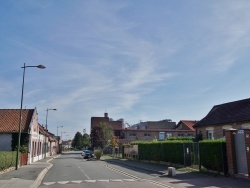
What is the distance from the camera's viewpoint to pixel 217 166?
20.2 meters

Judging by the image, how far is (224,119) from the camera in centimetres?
3525

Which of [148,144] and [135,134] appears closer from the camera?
[148,144]

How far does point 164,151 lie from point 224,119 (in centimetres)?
879

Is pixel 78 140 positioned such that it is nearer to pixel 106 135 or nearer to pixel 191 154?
pixel 106 135

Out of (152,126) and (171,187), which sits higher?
(152,126)

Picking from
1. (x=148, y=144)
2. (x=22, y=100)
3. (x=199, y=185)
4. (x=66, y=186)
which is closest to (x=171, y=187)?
(x=199, y=185)

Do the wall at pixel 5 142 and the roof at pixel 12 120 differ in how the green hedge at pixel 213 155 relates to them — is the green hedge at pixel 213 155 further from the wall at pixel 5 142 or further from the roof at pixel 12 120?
the wall at pixel 5 142

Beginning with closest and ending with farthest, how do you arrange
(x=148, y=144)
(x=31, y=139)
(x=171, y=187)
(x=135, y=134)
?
1. (x=171, y=187)
2. (x=148, y=144)
3. (x=31, y=139)
4. (x=135, y=134)

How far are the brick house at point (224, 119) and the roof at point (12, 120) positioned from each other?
838 inches

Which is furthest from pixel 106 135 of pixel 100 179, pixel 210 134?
pixel 100 179

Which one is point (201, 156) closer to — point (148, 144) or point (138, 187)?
point (138, 187)

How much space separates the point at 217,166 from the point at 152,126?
7895cm

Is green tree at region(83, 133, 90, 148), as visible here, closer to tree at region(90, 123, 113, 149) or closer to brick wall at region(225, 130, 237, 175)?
tree at region(90, 123, 113, 149)

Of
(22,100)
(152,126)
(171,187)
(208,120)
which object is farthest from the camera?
(152,126)
